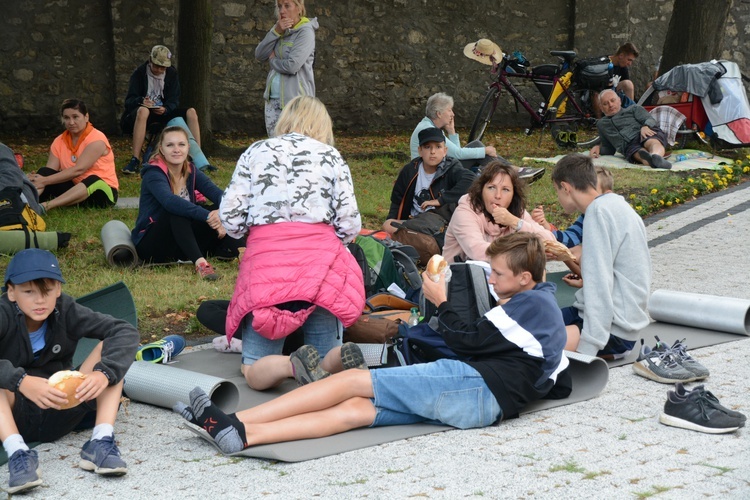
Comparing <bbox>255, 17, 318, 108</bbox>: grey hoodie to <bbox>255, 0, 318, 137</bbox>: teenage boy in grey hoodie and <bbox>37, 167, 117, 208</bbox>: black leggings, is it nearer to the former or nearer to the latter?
<bbox>255, 0, 318, 137</bbox>: teenage boy in grey hoodie

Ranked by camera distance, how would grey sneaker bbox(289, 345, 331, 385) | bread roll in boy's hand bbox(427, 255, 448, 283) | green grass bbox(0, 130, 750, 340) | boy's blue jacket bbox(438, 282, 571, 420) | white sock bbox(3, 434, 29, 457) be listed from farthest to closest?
green grass bbox(0, 130, 750, 340) < bread roll in boy's hand bbox(427, 255, 448, 283) < grey sneaker bbox(289, 345, 331, 385) < boy's blue jacket bbox(438, 282, 571, 420) < white sock bbox(3, 434, 29, 457)

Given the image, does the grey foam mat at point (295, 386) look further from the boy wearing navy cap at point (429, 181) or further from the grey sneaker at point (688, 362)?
the boy wearing navy cap at point (429, 181)

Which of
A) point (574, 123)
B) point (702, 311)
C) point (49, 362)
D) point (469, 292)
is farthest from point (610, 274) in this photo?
point (574, 123)

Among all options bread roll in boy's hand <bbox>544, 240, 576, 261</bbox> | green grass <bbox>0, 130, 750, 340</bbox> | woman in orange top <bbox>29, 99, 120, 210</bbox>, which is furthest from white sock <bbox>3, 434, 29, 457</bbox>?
woman in orange top <bbox>29, 99, 120, 210</bbox>

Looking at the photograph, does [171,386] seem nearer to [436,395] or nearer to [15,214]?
[436,395]

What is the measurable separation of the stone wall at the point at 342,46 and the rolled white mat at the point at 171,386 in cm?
1097

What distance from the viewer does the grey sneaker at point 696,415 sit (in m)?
4.07

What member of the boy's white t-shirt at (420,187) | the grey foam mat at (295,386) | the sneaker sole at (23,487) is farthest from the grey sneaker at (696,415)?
the boy's white t-shirt at (420,187)

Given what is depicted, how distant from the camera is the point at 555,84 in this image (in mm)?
14656

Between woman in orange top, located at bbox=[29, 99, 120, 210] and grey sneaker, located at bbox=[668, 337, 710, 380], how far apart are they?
5830mm

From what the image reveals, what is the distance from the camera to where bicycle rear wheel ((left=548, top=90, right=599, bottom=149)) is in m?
13.7

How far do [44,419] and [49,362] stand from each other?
0.75 ft

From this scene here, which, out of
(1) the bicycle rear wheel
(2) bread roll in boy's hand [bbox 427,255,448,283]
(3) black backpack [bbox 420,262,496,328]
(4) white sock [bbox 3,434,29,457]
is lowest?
(1) the bicycle rear wheel

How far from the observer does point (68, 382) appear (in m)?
3.82
